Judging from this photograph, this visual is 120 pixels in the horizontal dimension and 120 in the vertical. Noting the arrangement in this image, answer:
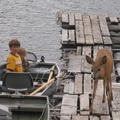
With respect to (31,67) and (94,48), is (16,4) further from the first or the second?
(31,67)

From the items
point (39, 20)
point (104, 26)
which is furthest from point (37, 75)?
point (39, 20)

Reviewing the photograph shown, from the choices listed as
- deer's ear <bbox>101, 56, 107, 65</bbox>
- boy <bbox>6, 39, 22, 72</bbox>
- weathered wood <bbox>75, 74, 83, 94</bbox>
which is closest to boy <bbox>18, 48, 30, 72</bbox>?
boy <bbox>6, 39, 22, 72</bbox>

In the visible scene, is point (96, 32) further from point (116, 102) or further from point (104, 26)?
point (116, 102)

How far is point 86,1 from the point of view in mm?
26359

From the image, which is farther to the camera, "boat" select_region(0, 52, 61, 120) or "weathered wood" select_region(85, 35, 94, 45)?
"weathered wood" select_region(85, 35, 94, 45)

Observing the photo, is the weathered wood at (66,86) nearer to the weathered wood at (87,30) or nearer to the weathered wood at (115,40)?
the weathered wood at (115,40)

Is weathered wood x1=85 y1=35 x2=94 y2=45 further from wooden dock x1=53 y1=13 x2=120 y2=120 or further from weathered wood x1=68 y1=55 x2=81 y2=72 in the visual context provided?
weathered wood x1=68 y1=55 x2=81 y2=72

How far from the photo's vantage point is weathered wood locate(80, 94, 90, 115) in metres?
9.06

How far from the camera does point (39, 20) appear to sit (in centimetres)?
2084

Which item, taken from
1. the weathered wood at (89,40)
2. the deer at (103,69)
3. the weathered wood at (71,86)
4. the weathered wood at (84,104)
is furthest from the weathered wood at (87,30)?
the deer at (103,69)

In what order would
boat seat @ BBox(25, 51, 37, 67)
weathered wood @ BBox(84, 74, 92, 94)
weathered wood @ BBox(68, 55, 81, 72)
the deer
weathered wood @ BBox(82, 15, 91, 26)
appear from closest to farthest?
the deer
weathered wood @ BBox(84, 74, 92, 94)
boat seat @ BBox(25, 51, 37, 67)
weathered wood @ BBox(68, 55, 81, 72)
weathered wood @ BBox(82, 15, 91, 26)

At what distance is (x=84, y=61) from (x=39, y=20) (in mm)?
8563

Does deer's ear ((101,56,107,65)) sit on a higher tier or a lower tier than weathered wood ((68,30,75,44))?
lower

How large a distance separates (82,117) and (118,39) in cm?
728
